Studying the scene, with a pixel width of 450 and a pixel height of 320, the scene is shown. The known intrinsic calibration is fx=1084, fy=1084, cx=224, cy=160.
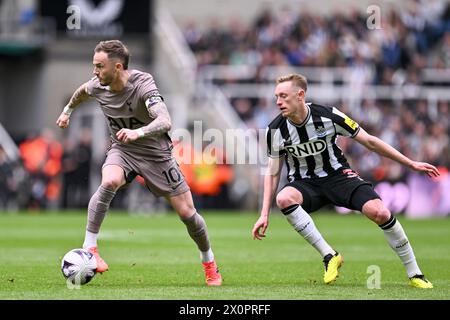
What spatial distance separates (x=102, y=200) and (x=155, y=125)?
2.78 feet

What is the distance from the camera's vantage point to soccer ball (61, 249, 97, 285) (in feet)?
30.1

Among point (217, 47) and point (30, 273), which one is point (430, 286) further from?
point (217, 47)

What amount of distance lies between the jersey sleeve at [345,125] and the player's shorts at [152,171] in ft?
4.96

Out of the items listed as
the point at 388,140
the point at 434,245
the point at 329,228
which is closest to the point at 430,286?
the point at 434,245

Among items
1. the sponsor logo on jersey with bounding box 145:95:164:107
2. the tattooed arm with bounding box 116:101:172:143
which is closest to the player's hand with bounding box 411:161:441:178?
the tattooed arm with bounding box 116:101:172:143

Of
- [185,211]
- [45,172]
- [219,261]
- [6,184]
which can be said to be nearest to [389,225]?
[185,211]

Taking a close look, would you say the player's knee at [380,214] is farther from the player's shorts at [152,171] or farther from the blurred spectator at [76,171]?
the blurred spectator at [76,171]

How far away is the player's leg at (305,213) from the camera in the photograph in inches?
387

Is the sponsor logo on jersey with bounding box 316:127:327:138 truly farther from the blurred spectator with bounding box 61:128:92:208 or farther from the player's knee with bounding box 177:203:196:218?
the blurred spectator with bounding box 61:128:92:208

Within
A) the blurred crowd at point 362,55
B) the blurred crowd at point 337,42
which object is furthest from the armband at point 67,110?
the blurred crowd at point 337,42

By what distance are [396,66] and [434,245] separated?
13726 mm

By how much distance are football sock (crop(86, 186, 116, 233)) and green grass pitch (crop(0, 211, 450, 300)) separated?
1.76ft

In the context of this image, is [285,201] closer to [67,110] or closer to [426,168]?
[426,168]
